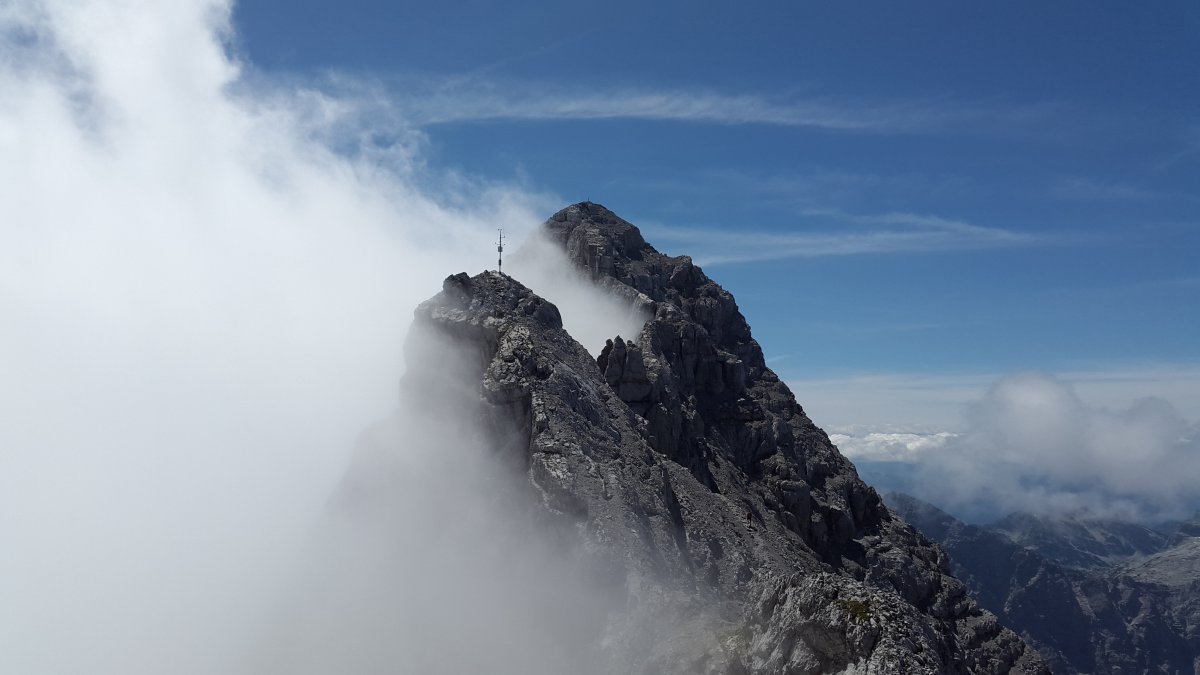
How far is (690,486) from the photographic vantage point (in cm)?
9238

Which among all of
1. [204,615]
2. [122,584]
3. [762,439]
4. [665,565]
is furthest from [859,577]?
[122,584]

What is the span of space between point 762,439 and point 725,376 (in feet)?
45.0

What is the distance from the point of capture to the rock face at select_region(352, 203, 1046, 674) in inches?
1938

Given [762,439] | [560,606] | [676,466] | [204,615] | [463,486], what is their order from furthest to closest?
[762,439], [204,615], [676,466], [463,486], [560,606]

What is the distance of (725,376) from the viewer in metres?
143

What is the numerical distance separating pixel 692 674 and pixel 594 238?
119412 millimetres

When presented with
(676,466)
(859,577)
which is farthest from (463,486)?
(859,577)

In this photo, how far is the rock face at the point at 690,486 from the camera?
4922cm

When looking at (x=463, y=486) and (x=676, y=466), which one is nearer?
(x=463, y=486)

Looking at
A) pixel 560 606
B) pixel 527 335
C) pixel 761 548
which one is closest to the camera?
pixel 560 606

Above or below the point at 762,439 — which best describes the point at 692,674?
below

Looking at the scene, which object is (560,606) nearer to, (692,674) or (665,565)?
(665,565)

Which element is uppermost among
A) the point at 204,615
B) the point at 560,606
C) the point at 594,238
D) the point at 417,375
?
the point at 594,238

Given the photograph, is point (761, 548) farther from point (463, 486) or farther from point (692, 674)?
point (692, 674)
